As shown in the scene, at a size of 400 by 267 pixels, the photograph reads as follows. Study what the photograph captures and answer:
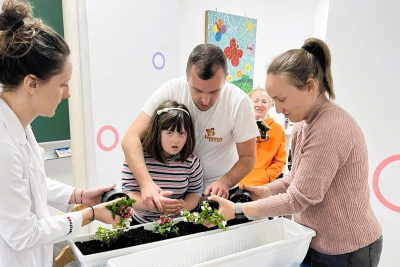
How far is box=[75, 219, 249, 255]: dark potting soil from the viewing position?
1.03 meters

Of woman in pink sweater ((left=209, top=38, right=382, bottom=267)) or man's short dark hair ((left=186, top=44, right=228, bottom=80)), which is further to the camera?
man's short dark hair ((left=186, top=44, right=228, bottom=80))

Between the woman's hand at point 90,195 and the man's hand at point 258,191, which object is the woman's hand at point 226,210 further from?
the woman's hand at point 90,195

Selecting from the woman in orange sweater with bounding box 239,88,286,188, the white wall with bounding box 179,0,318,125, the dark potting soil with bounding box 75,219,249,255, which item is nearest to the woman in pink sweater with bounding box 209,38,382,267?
the dark potting soil with bounding box 75,219,249,255

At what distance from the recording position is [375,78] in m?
1.74

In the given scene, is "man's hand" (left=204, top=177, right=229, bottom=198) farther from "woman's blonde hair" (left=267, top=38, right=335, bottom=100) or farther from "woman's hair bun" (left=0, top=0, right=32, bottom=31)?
"woman's hair bun" (left=0, top=0, right=32, bottom=31)

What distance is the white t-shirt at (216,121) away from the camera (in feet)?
5.12

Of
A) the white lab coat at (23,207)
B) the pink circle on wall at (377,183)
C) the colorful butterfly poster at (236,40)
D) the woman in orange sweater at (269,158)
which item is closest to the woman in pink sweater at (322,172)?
the white lab coat at (23,207)

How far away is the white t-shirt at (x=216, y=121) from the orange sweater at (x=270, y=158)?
959 millimetres

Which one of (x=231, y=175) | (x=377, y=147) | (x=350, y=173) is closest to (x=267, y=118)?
(x=377, y=147)

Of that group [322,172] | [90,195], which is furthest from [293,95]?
[90,195]

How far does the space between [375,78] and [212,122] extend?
0.97 m

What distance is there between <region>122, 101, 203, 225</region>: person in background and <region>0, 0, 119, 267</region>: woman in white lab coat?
0.51 metres

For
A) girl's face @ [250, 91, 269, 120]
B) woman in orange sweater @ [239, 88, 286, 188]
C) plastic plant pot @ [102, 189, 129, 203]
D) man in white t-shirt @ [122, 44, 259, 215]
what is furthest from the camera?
girl's face @ [250, 91, 269, 120]

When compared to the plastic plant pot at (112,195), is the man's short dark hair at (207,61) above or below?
above
